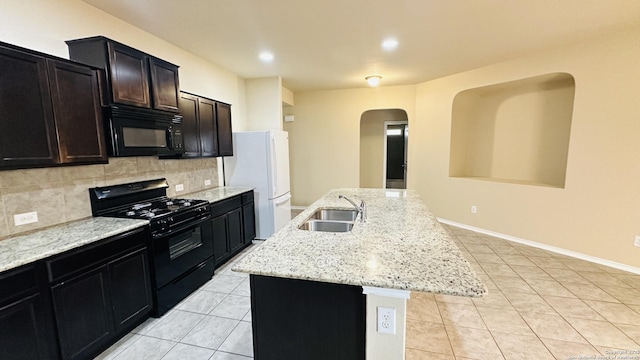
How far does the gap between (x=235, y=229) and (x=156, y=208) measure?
1160 mm

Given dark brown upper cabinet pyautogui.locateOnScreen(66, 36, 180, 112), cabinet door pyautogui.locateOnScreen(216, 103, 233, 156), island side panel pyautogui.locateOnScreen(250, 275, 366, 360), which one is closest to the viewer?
island side panel pyautogui.locateOnScreen(250, 275, 366, 360)

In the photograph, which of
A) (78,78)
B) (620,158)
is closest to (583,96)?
(620,158)

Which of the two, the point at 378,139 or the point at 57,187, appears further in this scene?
the point at 378,139

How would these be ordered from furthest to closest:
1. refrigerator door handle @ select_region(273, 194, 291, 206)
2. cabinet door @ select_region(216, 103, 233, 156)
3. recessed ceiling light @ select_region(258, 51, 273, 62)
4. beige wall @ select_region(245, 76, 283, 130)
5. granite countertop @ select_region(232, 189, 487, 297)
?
beige wall @ select_region(245, 76, 283, 130) < refrigerator door handle @ select_region(273, 194, 291, 206) < cabinet door @ select_region(216, 103, 233, 156) < recessed ceiling light @ select_region(258, 51, 273, 62) < granite countertop @ select_region(232, 189, 487, 297)

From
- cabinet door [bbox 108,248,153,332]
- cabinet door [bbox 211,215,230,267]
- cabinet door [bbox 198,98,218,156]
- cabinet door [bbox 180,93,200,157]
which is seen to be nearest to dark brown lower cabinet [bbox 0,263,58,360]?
cabinet door [bbox 108,248,153,332]

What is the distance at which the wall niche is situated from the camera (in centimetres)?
419

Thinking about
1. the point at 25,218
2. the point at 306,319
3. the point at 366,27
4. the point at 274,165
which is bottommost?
the point at 306,319

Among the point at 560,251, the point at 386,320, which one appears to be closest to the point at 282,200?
the point at 386,320

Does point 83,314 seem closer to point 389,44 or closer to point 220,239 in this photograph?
point 220,239

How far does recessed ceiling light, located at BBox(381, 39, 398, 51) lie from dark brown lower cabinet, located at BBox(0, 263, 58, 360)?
3.71 meters

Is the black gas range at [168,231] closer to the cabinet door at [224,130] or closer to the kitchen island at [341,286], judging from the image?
the cabinet door at [224,130]

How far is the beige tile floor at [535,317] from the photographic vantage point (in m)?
1.96

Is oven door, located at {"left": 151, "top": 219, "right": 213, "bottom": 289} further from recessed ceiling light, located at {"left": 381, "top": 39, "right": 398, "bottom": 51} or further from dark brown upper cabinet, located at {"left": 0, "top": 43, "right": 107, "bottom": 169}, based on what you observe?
recessed ceiling light, located at {"left": 381, "top": 39, "right": 398, "bottom": 51}

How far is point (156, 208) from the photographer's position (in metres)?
2.60
